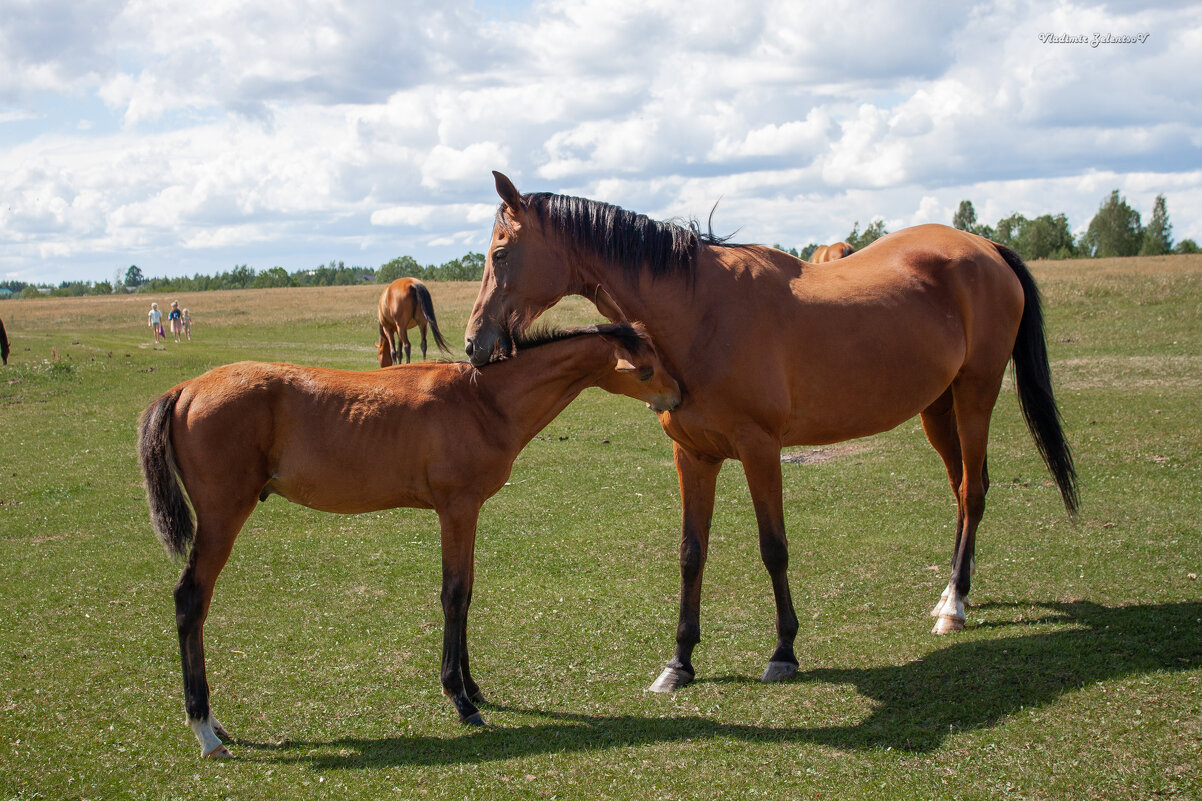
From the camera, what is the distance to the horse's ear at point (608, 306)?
5.64m

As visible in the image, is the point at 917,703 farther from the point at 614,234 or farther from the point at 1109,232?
the point at 1109,232

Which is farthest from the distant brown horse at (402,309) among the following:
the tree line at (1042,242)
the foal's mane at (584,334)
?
the tree line at (1042,242)

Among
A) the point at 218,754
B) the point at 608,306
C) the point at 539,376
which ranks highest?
the point at 608,306

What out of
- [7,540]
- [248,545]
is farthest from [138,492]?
[248,545]

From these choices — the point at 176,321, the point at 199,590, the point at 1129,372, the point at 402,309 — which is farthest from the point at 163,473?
the point at 176,321

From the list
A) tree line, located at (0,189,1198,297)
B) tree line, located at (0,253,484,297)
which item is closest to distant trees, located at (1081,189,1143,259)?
tree line, located at (0,189,1198,297)

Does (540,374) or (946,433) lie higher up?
(540,374)

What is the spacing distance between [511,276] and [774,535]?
228 centimetres

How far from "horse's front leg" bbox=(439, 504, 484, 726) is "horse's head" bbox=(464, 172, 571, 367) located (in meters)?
0.94

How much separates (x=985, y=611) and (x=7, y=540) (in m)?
9.49

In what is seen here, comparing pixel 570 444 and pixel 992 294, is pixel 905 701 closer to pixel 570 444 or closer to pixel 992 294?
pixel 992 294

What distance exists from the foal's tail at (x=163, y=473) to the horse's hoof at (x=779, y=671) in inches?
139

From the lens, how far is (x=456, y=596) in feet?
16.8

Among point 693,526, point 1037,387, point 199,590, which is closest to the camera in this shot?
point 199,590
